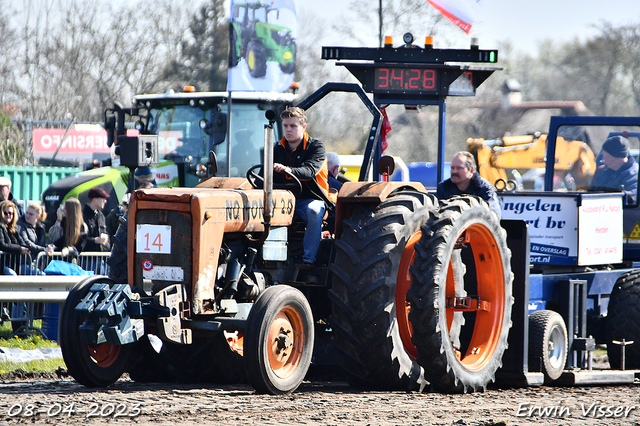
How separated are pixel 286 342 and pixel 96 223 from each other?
6.62 m

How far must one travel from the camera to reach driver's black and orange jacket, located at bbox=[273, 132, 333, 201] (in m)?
6.69

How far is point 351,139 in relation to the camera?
3016 centimetres

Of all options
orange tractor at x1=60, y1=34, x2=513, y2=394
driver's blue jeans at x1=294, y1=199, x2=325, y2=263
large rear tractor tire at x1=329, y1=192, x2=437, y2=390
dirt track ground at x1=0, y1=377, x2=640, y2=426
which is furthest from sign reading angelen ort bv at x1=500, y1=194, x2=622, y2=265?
driver's blue jeans at x1=294, y1=199, x2=325, y2=263

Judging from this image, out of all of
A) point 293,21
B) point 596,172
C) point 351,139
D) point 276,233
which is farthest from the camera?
point 351,139

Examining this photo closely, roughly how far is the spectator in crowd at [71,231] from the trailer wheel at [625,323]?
652cm

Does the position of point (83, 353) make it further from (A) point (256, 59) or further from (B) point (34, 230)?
(A) point (256, 59)

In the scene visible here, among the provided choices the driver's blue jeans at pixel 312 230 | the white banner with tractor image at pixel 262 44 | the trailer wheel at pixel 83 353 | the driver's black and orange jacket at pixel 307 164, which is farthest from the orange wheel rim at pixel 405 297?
the white banner with tractor image at pixel 262 44

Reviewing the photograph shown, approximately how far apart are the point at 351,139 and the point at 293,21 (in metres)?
17.3

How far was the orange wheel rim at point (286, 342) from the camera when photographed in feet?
19.7

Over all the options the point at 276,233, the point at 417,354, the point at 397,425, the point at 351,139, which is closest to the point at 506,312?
the point at 417,354

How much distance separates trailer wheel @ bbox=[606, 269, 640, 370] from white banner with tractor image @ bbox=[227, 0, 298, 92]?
518cm

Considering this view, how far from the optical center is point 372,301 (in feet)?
20.4

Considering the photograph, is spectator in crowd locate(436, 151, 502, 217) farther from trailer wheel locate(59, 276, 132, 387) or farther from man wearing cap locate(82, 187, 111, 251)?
man wearing cap locate(82, 187, 111, 251)

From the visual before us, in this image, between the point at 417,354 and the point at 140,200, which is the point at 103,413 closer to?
the point at 140,200
